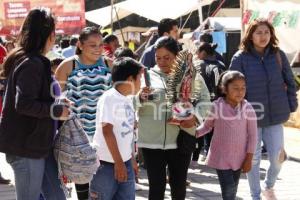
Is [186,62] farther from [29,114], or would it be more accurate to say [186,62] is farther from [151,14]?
[151,14]

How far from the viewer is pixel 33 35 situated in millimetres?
3799

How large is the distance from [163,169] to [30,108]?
162 centimetres

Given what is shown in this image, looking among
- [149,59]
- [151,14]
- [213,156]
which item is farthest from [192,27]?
[213,156]

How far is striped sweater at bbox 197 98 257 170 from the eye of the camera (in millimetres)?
5133

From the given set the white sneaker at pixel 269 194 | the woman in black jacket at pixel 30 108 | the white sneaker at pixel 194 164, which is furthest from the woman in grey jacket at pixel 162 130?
the white sneaker at pixel 194 164

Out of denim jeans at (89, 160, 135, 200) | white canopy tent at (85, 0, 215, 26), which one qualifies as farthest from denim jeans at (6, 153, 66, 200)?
white canopy tent at (85, 0, 215, 26)

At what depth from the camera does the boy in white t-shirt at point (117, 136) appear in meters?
4.10

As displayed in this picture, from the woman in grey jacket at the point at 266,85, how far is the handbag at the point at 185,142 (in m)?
1.09

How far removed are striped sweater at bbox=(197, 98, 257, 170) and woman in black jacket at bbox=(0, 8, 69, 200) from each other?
1.76m

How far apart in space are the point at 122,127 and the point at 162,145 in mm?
720

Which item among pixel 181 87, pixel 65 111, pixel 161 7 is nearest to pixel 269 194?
pixel 181 87

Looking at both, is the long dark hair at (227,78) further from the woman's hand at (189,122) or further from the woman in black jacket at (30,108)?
the woman in black jacket at (30,108)

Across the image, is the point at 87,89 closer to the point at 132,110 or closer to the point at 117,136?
the point at 132,110

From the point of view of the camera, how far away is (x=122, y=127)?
4168 mm
